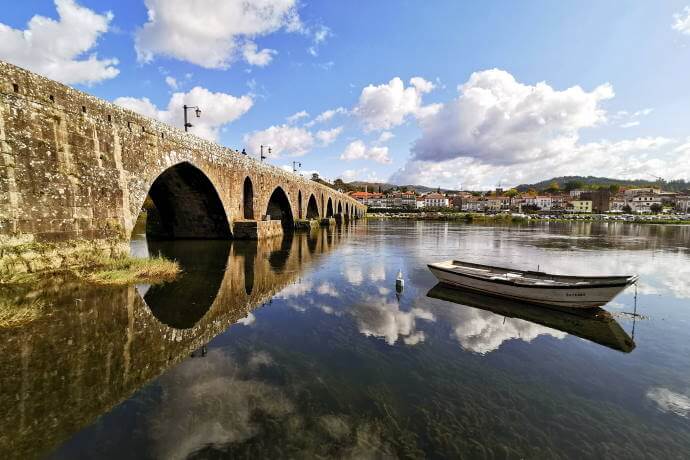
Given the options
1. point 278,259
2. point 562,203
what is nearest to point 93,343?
point 278,259

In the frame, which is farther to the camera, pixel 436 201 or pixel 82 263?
pixel 436 201

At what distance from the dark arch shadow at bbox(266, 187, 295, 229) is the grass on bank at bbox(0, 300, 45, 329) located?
113 ft

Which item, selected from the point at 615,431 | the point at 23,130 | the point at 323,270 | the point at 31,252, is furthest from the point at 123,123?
the point at 615,431

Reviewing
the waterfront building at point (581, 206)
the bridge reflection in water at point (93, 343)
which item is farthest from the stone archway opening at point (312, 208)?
the waterfront building at point (581, 206)

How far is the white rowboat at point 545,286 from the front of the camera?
10203 millimetres

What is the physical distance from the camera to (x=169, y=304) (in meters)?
10.1

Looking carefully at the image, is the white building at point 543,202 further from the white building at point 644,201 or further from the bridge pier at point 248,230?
the bridge pier at point 248,230

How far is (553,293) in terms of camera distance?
1086cm

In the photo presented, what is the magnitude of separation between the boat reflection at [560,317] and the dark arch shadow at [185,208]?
19.3 metres

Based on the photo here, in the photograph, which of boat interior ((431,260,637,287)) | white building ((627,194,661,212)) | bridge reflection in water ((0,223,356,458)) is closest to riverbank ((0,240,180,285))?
bridge reflection in water ((0,223,356,458))

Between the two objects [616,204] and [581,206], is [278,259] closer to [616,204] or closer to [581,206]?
[581,206]

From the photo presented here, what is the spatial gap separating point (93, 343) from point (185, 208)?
2258 cm

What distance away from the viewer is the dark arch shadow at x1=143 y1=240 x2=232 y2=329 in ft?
29.9

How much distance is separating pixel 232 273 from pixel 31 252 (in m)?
6.96
